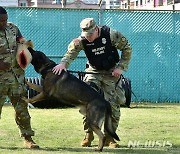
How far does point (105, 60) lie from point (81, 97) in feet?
2.53

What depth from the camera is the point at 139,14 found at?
49.0 ft

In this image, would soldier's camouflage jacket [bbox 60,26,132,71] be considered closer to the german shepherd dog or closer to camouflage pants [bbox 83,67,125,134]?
camouflage pants [bbox 83,67,125,134]

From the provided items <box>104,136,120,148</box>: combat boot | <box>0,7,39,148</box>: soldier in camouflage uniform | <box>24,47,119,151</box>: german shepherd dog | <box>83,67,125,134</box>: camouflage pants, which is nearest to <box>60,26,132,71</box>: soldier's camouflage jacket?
<box>83,67,125,134</box>: camouflage pants

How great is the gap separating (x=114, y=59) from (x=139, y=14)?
26.6 ft

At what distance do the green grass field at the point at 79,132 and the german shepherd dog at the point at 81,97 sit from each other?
0.37 m

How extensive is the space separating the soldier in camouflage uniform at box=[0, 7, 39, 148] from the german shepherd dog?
6.6 inches

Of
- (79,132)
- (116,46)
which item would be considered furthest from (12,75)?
(79,132)

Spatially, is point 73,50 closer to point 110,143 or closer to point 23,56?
point 23,56

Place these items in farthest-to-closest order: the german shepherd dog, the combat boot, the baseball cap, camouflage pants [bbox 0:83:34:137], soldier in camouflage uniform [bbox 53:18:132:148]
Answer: the combat boot
soldier in camouflage uniform [bbox 53:18:132:148]
camouflage pants [bbox 0:83:34:137]
the baseball cap
the german shepherd dog

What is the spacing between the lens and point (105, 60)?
6.99 metres

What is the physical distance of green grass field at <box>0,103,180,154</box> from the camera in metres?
6.81

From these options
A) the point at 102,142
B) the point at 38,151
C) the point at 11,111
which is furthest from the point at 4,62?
the point at 11,111

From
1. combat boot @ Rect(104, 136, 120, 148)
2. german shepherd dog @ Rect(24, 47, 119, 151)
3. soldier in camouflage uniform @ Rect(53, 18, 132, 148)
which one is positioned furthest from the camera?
combat boot @ Rect(104, 136, 120, 148)

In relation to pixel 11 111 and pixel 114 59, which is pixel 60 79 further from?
pixel 11 111
